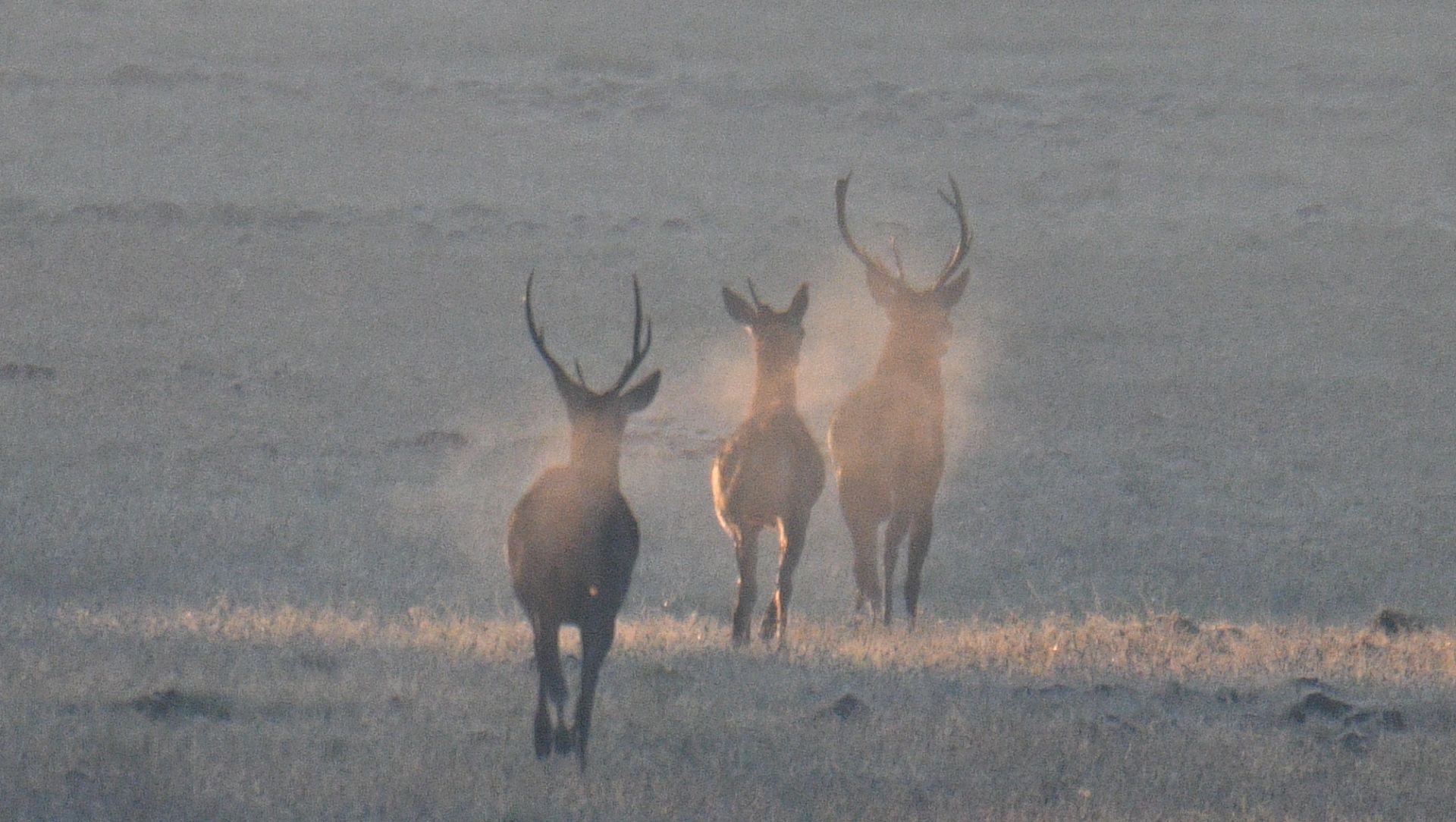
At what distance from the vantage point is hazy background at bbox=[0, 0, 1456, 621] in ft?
45.5

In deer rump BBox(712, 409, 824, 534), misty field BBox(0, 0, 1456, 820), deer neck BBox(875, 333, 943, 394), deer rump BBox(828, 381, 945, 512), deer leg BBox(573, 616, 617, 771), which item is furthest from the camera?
deer neck BBox(875, 333, 943, 394)

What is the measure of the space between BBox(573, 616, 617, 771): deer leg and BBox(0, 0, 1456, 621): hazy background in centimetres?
479

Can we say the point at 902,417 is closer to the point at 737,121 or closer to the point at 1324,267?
the point at 1324,267

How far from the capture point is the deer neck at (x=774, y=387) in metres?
9.80

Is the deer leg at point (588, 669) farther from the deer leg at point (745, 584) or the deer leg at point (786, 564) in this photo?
the deer leg at point (786, 564)

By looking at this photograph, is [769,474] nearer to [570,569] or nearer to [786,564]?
[786,564]

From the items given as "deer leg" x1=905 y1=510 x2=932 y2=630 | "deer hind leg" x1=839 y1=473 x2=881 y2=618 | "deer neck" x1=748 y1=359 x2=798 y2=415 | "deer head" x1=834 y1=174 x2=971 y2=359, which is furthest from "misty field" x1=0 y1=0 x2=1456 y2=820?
"deer head" x1=834 y1=174 x2=971 y2=359

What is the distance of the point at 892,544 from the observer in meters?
10.2

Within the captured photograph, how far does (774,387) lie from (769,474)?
77 cm

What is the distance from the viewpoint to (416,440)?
1694 centimetres

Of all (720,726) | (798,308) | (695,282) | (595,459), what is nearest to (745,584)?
(798,308)

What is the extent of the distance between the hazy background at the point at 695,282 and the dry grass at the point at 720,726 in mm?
2526

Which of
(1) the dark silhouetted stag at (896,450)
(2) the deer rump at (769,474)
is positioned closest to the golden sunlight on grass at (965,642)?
(1) the dark silhouetted stag at (896,450)

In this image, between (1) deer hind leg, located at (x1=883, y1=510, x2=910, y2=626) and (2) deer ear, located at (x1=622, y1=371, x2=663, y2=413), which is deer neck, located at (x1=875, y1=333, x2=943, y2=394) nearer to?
(1) deer hind leg, located at (x1=883, y1=510, x2=910, y2=626)
